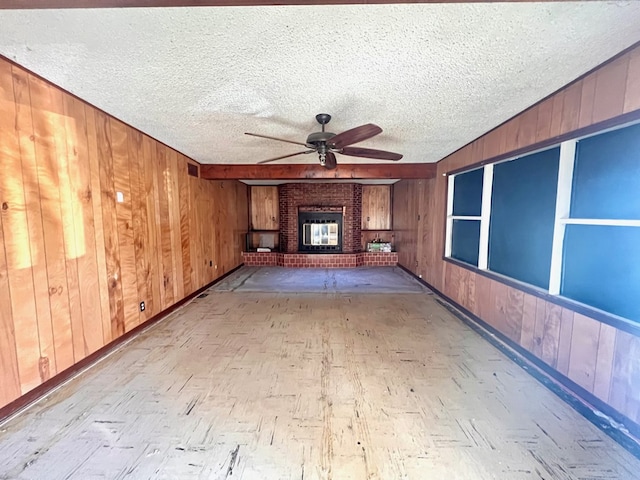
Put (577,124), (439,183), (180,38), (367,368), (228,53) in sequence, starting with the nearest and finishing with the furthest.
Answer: (180,38) < (228,53) < (577,124) < (367,368) < (439,183)

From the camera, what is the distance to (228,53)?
1603mm

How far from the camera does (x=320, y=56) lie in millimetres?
1636

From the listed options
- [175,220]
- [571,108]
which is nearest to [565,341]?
[571,108]

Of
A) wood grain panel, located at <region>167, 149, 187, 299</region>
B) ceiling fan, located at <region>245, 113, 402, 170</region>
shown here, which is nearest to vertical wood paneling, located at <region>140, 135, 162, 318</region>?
wood grain panel, located at <region>167, 149, 187, 299</region>

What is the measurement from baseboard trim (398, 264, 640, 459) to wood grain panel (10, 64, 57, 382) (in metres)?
3.77

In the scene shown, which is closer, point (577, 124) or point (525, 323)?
point (577, 124)

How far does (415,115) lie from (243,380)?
110 inches

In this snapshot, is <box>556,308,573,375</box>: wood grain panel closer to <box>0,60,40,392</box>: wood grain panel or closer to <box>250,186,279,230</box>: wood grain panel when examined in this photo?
<box>0,60,40,392</box>: wood grain panel

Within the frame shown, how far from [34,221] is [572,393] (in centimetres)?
405

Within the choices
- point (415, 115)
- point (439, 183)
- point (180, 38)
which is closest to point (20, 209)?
point (180, 38)

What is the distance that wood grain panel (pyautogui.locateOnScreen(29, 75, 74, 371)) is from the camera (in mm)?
1961

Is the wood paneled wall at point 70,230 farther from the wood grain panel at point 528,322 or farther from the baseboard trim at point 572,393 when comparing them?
the wood grain panel at point 528,322

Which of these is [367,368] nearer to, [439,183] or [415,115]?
[415,115]

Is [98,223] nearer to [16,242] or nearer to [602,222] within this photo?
[16,242]
